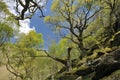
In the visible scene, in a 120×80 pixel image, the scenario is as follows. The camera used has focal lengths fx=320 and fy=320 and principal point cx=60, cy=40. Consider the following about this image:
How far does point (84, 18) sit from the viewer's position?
4953 cm

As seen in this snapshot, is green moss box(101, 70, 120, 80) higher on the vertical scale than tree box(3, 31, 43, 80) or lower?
lower

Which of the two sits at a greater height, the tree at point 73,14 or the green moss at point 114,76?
the tree at point 73,14

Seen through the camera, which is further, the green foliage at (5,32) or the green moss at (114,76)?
the green foliage at (5,32)

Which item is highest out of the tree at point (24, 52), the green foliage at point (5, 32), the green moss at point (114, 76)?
the green foliage at point (5, 32)

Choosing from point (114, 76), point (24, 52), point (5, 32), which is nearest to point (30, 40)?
point (24, 52)

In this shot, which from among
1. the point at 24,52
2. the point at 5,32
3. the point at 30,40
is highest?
the point at 5,32

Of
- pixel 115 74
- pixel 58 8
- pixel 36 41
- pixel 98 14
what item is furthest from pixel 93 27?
pixel 115 74

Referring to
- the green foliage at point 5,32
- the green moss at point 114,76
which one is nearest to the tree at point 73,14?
the green foliage at point 5,32

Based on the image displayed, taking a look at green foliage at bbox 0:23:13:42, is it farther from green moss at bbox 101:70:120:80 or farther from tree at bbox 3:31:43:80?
green moss at bbox 101:70:120:80

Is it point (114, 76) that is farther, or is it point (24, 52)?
point (24, 52)

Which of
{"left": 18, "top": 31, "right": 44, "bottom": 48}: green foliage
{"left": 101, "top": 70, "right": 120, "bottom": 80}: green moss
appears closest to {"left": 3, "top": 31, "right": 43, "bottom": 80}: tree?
{"left": 18, "top": 31, "right": 44, "bottom": 48}: green foliage

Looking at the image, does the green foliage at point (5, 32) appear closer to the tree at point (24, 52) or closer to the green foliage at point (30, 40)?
the tree at point (24, 52)

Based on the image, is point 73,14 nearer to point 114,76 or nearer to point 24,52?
point 24,52

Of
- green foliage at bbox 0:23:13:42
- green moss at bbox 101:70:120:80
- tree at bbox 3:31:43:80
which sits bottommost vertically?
green moss at bbox 101:70:120:80
